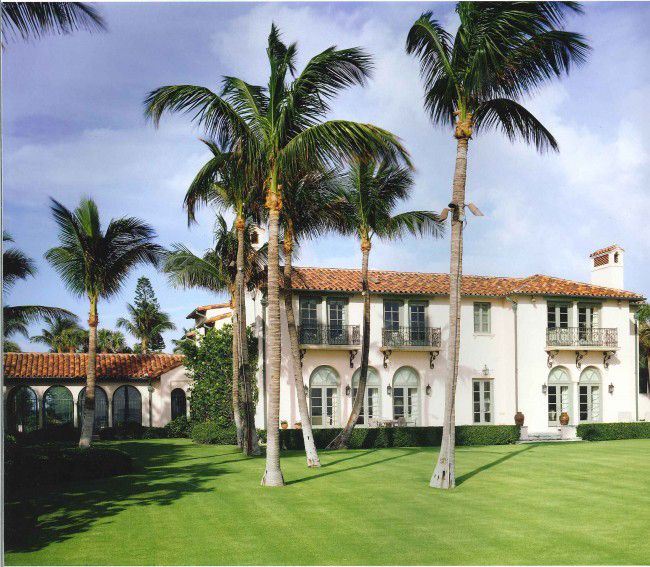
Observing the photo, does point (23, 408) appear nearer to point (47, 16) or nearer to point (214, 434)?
point (214, 434)

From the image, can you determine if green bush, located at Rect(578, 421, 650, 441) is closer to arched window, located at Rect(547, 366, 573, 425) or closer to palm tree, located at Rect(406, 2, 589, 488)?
arched window, located at Rect(547, 366, 573, 425)

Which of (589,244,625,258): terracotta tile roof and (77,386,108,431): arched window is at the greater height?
(589,244,625,258): terracotta tile roof

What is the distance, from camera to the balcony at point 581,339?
3206 cm

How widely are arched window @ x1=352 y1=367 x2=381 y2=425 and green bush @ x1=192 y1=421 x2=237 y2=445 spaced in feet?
18.6

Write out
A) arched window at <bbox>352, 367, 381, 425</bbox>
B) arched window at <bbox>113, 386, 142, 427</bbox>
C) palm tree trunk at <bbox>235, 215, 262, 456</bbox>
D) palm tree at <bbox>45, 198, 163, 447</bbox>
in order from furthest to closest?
1. arched window at <bbox>113, 386, 142, 427</bbox>
2. arched window at <bbox>352, 367, 381, 425</bbox>
3. palm tree trunk at <bbox>235, 215, 262, 456</bbox>
4. palm tree at <bbox>45, 198, 163, 447</bbox>

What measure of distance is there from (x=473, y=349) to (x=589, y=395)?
245 inches

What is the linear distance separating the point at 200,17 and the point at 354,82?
5390 millimetres

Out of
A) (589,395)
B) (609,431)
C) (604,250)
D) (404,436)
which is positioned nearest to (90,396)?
(404,436)

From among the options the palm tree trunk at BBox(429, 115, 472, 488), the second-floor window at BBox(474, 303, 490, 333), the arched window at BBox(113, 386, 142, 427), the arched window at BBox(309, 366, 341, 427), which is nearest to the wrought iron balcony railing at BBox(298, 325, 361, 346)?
the arched window at BBox(309, 366, 341, 427)

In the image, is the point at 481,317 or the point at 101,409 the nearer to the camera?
the point at 481,317

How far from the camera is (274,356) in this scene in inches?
606

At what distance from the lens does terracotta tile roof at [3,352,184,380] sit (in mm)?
34000

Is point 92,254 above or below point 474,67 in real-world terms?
below

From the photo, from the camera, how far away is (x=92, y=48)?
11055mm
